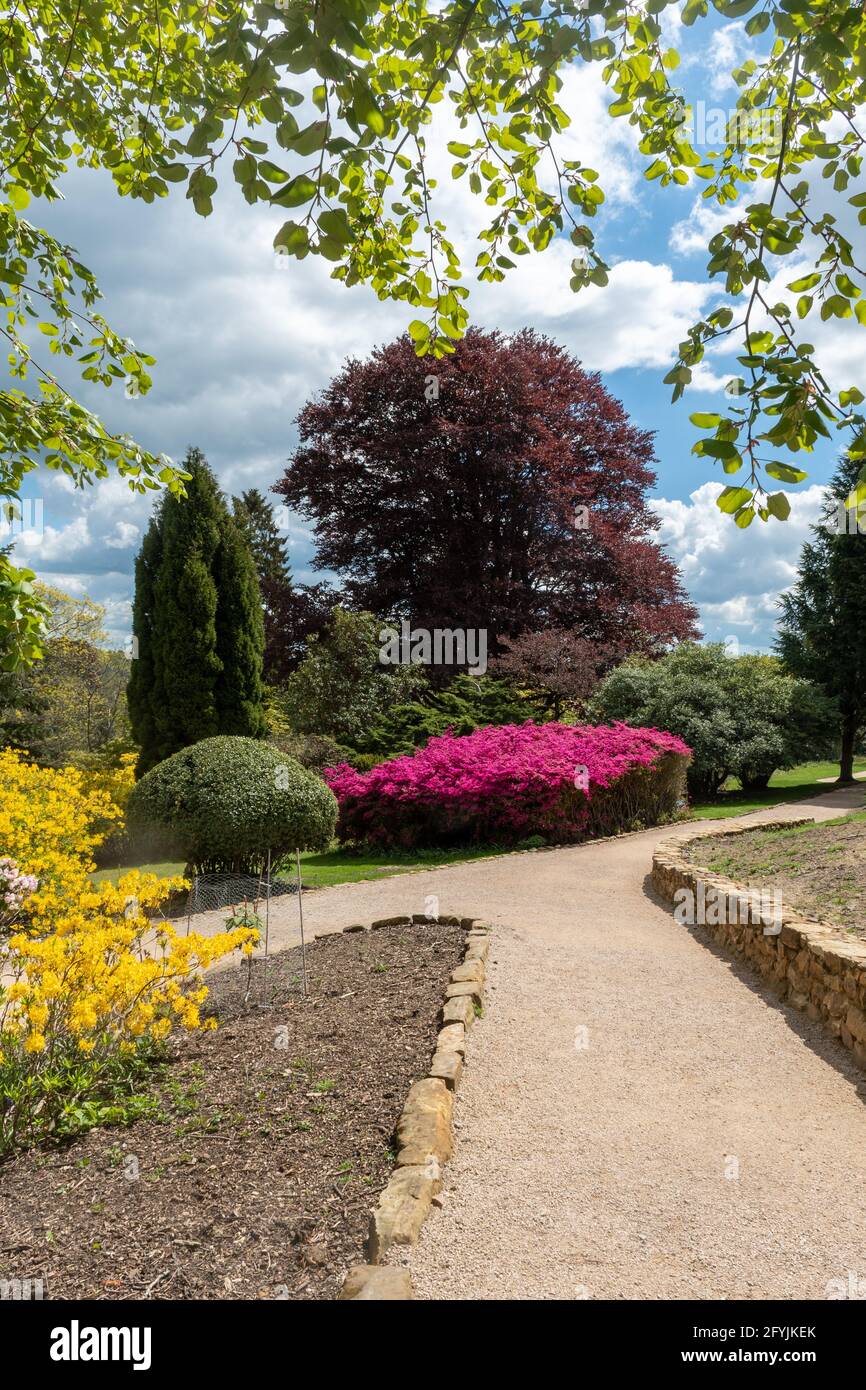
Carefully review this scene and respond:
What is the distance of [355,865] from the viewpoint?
1048 centimetres

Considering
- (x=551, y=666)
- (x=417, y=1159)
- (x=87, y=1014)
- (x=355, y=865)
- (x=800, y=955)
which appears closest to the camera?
(x=417, y=1159)

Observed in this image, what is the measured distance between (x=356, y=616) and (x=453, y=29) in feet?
45.9

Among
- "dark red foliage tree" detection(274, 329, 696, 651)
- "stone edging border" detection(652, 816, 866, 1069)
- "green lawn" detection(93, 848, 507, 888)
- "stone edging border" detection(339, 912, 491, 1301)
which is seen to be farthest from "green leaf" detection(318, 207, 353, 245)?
"dark red foliage tree" detection(274, 329, 696, 651)

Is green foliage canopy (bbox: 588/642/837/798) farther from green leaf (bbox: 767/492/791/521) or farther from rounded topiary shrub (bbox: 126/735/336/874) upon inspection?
green leaf (bbox: 767/492/791/521)

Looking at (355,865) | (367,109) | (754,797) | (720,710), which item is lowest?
(355,865)

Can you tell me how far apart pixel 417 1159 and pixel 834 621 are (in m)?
18.7

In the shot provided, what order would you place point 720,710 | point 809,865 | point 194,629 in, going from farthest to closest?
point 720,710
point 194,629
point 809,865

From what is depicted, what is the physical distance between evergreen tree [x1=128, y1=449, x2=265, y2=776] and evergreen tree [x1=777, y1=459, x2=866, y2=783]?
12.7 metres

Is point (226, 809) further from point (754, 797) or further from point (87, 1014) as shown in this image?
point (754, 797)

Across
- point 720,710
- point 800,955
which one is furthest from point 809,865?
point 720,710

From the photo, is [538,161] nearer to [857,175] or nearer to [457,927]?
[857,175]

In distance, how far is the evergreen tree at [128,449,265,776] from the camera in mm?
12914

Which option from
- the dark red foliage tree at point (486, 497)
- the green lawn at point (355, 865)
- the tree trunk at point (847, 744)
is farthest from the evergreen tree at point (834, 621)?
the green lawn at point (355, 865)
